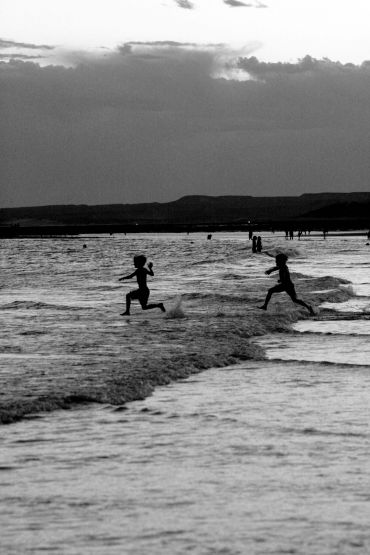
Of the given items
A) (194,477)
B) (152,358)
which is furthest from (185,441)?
(152,358)

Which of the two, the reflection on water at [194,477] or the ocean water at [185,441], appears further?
the ocean water at [185,441]

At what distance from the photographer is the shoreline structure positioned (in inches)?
413

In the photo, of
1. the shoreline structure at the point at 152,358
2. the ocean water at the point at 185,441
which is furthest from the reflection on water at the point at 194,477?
the shoreline structure at the point at 152,358

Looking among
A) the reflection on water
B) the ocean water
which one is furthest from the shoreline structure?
the reflection on water

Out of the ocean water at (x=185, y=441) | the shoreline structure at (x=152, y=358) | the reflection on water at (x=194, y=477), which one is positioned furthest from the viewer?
the shoreline structure at (x=152, y=358)

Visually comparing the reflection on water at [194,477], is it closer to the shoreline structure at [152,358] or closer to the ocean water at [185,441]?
the ocean water at [185,441]

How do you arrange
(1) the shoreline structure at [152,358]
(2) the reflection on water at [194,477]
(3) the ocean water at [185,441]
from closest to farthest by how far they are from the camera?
(2) the reflection on water at [194,477]
(3) the ocean water at [185,441]
(1) the shoreline structure at [152,358]

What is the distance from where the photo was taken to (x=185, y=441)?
838 centimetres

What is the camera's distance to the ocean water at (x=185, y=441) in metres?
5.98

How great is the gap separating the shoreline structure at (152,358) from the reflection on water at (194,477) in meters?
Answer: 0.55

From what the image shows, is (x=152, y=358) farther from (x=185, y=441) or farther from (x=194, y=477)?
(x=194, y=477)

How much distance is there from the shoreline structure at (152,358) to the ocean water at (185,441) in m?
0.04

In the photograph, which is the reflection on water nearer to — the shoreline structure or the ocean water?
the ocean water

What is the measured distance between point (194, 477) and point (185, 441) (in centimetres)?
118
